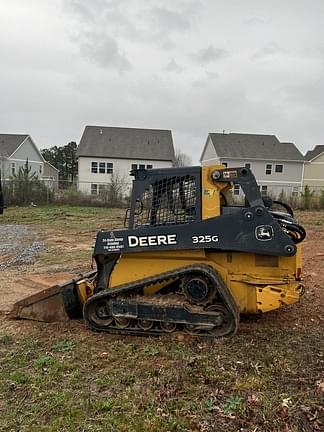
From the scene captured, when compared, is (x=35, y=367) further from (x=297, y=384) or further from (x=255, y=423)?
(x=297, y=384)

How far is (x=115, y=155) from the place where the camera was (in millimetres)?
39656

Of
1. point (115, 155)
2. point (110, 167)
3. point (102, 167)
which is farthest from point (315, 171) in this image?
point (102, 167)

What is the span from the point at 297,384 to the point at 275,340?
1106mm

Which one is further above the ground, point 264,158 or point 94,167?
point 264,158

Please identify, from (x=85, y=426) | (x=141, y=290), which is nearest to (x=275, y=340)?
(x=141, y=290)

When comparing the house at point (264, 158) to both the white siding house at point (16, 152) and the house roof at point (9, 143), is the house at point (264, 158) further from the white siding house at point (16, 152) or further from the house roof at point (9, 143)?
the house roof at point (9, 143)

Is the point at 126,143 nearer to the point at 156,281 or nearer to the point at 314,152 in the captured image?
the point at 314,152

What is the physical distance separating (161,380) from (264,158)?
39677mm

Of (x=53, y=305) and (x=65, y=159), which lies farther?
(x=65, y=159)

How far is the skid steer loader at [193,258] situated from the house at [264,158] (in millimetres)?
36876

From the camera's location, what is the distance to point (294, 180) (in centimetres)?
4256

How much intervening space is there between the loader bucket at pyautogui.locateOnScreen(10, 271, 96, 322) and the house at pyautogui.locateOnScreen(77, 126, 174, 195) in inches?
1299

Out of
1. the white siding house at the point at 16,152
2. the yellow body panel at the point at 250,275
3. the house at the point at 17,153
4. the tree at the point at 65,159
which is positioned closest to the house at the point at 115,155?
the house at the point at 17,153

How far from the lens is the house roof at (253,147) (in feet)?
137
